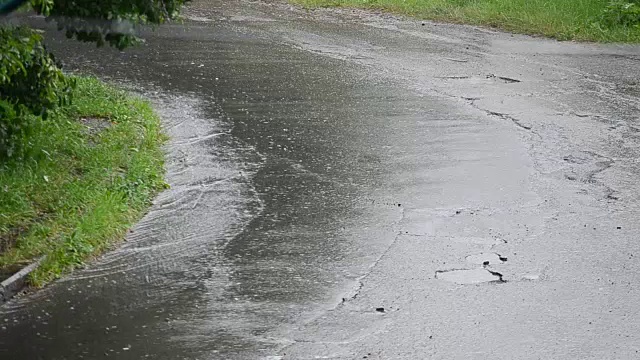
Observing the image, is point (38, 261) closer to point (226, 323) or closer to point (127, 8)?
point (226, 323)

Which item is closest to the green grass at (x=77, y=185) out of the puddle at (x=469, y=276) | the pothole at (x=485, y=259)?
the puddle at (x=469, y=276)

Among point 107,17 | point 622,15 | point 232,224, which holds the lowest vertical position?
point 232,224

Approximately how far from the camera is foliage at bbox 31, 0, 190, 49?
7.54 meters

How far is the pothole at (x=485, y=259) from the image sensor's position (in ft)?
23.3

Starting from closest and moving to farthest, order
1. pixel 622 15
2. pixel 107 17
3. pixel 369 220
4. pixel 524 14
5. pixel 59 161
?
pixel 107 17, pixel 369 220, pixel 59 161, pixel 622 15, pixel 524 14

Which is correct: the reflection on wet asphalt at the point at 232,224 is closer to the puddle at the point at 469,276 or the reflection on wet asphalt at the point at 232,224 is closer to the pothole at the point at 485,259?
the puddle at the point at 469,276

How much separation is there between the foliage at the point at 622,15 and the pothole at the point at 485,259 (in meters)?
11.5

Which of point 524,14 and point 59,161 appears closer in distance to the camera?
point 59,161

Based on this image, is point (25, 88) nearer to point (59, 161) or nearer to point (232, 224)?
point (59, 161)

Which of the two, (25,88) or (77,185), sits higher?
(25,88)

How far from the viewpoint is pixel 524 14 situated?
1830cm

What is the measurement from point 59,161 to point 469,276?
3.70 metres

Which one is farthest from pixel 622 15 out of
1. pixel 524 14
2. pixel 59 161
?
pixel 59 161

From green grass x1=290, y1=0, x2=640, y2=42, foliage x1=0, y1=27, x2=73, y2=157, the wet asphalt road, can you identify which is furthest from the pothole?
green grass x1=290, y1=0, x2=640, y2=42
